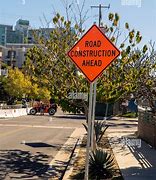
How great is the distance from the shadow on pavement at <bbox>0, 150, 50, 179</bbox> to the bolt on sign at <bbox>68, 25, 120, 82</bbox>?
13.7ft

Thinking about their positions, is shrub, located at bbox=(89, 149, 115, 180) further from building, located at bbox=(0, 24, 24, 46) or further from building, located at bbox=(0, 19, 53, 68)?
building, located at bbox=(0, 24, 24, 46)

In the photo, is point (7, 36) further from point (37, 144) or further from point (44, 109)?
point (37, 144)

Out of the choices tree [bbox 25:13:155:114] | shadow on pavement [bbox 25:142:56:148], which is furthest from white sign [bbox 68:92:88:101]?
shadow on pavement [bbox 25:142:56:148]

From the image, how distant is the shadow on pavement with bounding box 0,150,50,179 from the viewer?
10961 mm

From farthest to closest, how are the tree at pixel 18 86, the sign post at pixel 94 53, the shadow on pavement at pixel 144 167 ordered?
the tree at pixel 18 86 < the shadow on pavement at pixel 144 167 < the sign post at pixel 94 53

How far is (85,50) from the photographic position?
26.2ft

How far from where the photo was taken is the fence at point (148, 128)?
720 inches

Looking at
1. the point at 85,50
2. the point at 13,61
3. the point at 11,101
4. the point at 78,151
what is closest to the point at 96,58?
the point at 85,50

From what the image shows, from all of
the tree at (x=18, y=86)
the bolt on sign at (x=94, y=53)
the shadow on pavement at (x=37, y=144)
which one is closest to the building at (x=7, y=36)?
the tree at (x=18, y=86)

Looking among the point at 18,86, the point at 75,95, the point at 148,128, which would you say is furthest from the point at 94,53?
Answer: the point at 18,86

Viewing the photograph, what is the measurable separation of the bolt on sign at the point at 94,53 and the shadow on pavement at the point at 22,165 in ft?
13.7

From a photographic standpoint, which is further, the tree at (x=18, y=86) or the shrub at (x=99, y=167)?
the tree at (x=18, y=86)

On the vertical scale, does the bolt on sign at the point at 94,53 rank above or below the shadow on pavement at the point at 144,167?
above

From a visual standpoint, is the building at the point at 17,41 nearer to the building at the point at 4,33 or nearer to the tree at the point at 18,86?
the building at the point at 4,33
